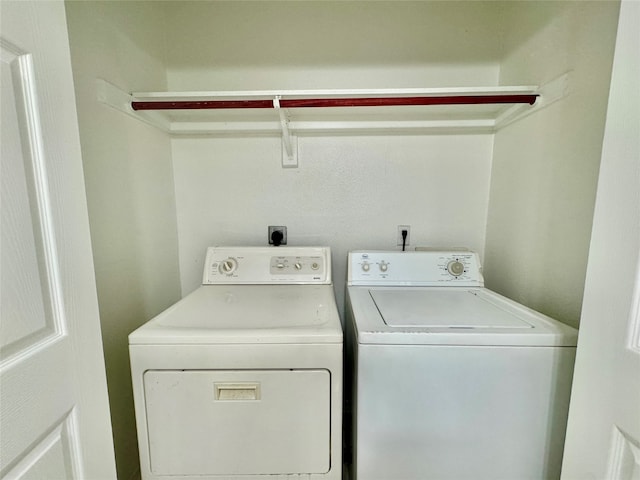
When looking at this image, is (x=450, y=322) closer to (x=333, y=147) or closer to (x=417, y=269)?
(x=417, y=269)

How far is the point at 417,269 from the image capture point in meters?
1.34

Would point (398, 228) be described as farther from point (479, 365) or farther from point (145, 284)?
point (145, 284)

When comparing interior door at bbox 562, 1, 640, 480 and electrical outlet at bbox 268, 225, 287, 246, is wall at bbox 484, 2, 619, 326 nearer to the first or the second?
interior door at bbox 562, 1, 640, 480

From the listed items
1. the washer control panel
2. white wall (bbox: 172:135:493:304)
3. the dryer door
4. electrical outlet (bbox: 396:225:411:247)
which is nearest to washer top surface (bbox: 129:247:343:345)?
the washer control panel

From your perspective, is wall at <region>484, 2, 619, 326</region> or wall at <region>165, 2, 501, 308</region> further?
wall at <region>165, 2, 501, 308</region>

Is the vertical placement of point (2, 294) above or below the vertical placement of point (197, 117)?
below

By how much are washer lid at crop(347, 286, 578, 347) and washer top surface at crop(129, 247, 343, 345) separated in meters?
0.13

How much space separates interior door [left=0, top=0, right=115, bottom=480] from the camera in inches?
17.6

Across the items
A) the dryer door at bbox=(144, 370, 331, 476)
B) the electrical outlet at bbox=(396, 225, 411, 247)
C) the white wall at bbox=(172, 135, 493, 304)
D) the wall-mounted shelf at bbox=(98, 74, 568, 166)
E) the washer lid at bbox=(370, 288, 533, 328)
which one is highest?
the wall-mounted shelf at bbox=(98, 74, 568, 166)

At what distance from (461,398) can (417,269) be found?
2.03ft

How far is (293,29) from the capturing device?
1.48 meters

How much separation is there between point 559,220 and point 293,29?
1583mm

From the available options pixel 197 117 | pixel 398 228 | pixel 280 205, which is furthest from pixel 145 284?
pixel 398 228

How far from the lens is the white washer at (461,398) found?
2.67ft
